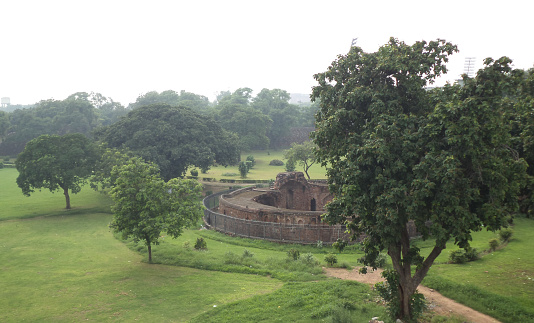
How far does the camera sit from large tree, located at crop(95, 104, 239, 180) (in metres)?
39.7

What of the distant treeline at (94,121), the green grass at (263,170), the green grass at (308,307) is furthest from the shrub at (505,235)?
the distant treeline at (94,121)

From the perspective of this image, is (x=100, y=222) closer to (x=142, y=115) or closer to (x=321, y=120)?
(x=142, y=115)

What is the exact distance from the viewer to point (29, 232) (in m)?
26.4

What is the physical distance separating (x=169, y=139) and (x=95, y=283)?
994 inches

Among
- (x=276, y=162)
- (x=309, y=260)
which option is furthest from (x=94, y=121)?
(x=309, y=260)

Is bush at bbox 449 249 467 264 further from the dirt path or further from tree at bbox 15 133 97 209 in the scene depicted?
tree at bbox 15 133 97 209

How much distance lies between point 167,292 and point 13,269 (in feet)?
28.5

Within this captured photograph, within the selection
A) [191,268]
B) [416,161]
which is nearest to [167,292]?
[191,268]

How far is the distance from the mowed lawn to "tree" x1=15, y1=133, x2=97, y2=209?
587 cm

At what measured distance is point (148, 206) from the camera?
726 inches

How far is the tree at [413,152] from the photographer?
10.2 m

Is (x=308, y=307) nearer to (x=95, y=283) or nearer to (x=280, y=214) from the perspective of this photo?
(x=95, y=283)

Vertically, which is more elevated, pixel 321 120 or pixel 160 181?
pixel 321 120

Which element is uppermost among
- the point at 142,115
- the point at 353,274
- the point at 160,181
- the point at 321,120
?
the point at 142,115
